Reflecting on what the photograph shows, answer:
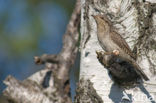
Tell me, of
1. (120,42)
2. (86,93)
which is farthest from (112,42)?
(86,93)

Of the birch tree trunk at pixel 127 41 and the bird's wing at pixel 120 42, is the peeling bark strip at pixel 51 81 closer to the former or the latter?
the birch tree trunk at pixel 127 41

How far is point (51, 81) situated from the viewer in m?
5.74

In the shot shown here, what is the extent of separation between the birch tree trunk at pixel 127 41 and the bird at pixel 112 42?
5cm

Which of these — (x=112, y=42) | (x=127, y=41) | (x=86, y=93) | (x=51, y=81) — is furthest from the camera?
(x=51, y=81)

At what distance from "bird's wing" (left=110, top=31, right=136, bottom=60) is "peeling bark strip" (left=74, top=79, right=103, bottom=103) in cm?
43

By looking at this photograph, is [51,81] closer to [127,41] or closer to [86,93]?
[86,93]

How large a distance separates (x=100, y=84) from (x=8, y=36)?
12.5ft

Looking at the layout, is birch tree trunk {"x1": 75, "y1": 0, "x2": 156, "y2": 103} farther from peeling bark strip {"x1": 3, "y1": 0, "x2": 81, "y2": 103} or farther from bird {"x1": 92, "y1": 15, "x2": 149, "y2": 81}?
peeling bark strip {"x1": 3, "y1": 0, "x2": 81, "y2": 103}

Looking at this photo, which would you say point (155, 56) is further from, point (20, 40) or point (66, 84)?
→ point (20, 40)

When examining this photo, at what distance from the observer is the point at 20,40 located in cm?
730

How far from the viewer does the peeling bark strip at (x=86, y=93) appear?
414 cm

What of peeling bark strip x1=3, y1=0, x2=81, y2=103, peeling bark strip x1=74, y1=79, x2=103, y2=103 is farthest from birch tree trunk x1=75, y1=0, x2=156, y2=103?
peeling bark strip x1=3, y1=0, x2=81, y2=103

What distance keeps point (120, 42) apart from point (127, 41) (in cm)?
14

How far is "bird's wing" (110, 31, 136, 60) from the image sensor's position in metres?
4.04
